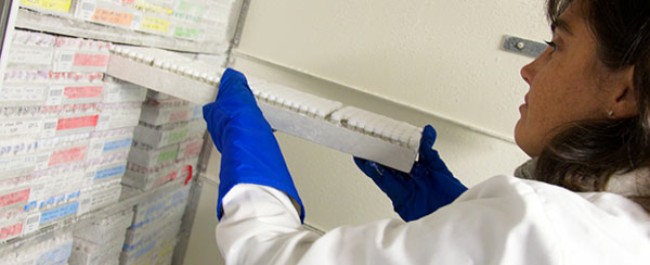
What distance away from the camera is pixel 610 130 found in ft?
2.39

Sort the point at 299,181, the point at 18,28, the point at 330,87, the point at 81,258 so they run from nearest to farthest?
1. the point at 18,28
2. the point at 81,258
3. the point at 330,87
4. the point at 299,181

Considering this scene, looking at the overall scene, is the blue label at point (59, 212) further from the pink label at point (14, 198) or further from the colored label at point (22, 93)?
the colored label at point (22, 93)

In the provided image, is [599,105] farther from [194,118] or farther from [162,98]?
[194,118]

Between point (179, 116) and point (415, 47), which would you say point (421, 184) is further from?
point (179, 116)

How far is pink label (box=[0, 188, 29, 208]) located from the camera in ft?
3.44

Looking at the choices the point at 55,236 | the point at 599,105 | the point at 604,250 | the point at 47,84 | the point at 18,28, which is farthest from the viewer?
the point at 55,236

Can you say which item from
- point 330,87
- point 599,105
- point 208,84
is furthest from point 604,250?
point 330,87

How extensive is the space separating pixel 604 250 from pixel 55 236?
1.26 metres

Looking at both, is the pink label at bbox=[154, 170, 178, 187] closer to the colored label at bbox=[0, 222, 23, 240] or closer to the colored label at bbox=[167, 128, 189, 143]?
the colored label at bbox=[167, 128, 189, 143]

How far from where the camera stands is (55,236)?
4.09 feet

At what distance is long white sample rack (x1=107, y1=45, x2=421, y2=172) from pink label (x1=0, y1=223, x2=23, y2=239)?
0.43m

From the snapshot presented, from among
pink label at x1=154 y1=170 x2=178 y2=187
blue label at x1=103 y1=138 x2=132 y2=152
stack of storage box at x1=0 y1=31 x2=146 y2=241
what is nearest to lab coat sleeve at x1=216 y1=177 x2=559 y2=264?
stack of storage box at x1=0 y1=31 x2=146 y2=241

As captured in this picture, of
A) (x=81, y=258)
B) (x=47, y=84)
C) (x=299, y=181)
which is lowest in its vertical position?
(x=81, y=258)

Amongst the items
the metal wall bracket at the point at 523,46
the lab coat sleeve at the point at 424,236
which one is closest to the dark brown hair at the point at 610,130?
the lab coat sleeve at the point at 424,236
